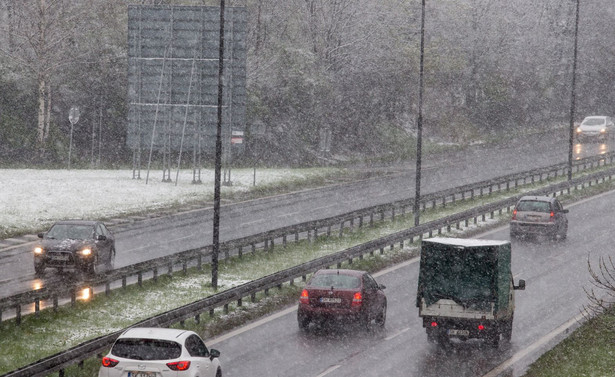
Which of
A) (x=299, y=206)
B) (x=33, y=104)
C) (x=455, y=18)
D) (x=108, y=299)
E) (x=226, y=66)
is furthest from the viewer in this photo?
(x=455, y=18)

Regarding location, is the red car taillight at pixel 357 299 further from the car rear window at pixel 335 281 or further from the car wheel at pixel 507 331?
the car wheel at pixel 507 331

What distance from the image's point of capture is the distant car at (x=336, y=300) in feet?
76.3

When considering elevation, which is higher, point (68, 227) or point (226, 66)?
point (226, 66)

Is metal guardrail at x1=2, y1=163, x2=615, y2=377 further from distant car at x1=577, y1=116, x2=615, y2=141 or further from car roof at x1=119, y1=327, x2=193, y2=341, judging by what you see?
Answer: distant car at x1=577, y1=116, x2=615, y2=141

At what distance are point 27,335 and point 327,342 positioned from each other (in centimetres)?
663

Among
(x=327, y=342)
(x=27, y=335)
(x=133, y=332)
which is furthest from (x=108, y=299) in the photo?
(x=133, y=332)

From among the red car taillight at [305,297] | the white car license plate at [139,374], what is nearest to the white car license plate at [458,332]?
the red car taillight at [305,297]

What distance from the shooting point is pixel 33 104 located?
212ft

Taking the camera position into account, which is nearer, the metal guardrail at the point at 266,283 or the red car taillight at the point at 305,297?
the metal guardrail at the point at 266,283

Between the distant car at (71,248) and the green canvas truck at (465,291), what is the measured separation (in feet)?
35.2

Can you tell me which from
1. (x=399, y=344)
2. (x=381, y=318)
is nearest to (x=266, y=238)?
(x=381, y=318)

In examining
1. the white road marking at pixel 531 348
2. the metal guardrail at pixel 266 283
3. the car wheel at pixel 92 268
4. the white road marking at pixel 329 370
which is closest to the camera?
the metal guardrail at pixel 266 283

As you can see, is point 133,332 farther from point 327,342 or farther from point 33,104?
point 33,104

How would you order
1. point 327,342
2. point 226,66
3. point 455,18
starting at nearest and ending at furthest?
1. point 327,342
2. point 226,66
3. point 455,18
